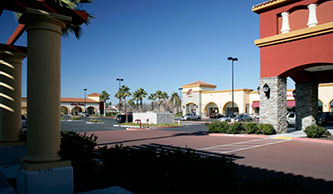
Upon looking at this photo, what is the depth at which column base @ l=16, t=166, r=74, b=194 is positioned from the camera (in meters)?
4.66

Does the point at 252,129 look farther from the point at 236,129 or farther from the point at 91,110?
the point at 91,110

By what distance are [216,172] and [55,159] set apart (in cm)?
311

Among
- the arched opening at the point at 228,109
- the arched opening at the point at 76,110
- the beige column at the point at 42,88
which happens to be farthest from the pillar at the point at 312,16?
the arched opening at the point at 76,110

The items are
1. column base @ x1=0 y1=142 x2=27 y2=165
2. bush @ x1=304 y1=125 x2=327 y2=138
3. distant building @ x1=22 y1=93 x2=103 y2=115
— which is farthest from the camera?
distant building @ x1=22 y1=93 x2=103 y2=115

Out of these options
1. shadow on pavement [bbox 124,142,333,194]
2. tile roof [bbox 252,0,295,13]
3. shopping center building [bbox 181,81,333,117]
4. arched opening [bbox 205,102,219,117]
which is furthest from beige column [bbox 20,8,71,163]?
arched opening [bbox 205,102,219,117]

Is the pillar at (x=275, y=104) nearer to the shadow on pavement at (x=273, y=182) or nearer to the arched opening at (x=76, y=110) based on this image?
the shadow on pavement at (x=273, y=182)

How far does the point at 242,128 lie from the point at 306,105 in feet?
18.6

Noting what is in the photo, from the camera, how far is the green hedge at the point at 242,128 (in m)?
17.6

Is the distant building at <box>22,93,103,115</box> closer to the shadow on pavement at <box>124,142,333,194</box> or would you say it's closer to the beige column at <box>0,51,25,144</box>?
the beige column at <box>0,51,25,144</box>

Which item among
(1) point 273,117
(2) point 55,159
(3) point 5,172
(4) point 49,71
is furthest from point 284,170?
(1) point 273,117

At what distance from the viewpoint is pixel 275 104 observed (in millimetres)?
18094

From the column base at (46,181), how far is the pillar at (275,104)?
16.1m

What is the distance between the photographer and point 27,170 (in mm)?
4730

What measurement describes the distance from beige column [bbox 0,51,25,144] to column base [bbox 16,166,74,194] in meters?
4.03
